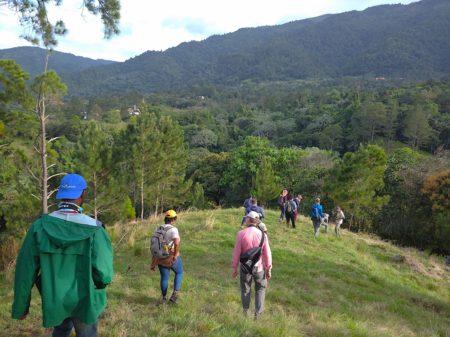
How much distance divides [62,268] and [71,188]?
57cm

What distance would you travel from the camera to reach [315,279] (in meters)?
9.26

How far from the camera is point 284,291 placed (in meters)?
7.65

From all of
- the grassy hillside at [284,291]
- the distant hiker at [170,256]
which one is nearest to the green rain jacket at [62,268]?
the grassy hillside at [284,291]

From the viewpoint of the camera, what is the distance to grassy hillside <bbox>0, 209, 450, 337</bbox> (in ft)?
14.5

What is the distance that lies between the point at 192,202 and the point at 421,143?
45.4 meters

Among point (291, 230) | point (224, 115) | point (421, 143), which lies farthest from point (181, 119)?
point (291, 230)

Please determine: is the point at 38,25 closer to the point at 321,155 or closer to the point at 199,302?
the point at 199,302

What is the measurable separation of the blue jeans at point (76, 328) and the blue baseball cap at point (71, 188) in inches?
34.1

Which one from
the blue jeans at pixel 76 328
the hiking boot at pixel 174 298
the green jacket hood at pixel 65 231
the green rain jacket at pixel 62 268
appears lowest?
the hiking boot at pixel 174 298

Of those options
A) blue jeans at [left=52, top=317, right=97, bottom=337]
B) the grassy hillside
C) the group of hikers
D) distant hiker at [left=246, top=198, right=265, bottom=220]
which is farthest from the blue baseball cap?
distant hiker at [left=246, top=198, right=265, bottom=220]

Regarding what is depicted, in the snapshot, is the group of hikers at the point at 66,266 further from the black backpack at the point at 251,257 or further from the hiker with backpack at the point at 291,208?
the hiker with backpack at the point at 291,208

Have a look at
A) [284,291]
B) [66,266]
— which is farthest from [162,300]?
[66,266]

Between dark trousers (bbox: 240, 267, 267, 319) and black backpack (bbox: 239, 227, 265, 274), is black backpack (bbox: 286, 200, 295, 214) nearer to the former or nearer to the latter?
dark trousers (bbox: 240, 267, 267, 319)

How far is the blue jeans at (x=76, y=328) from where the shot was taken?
2762 millimetres
